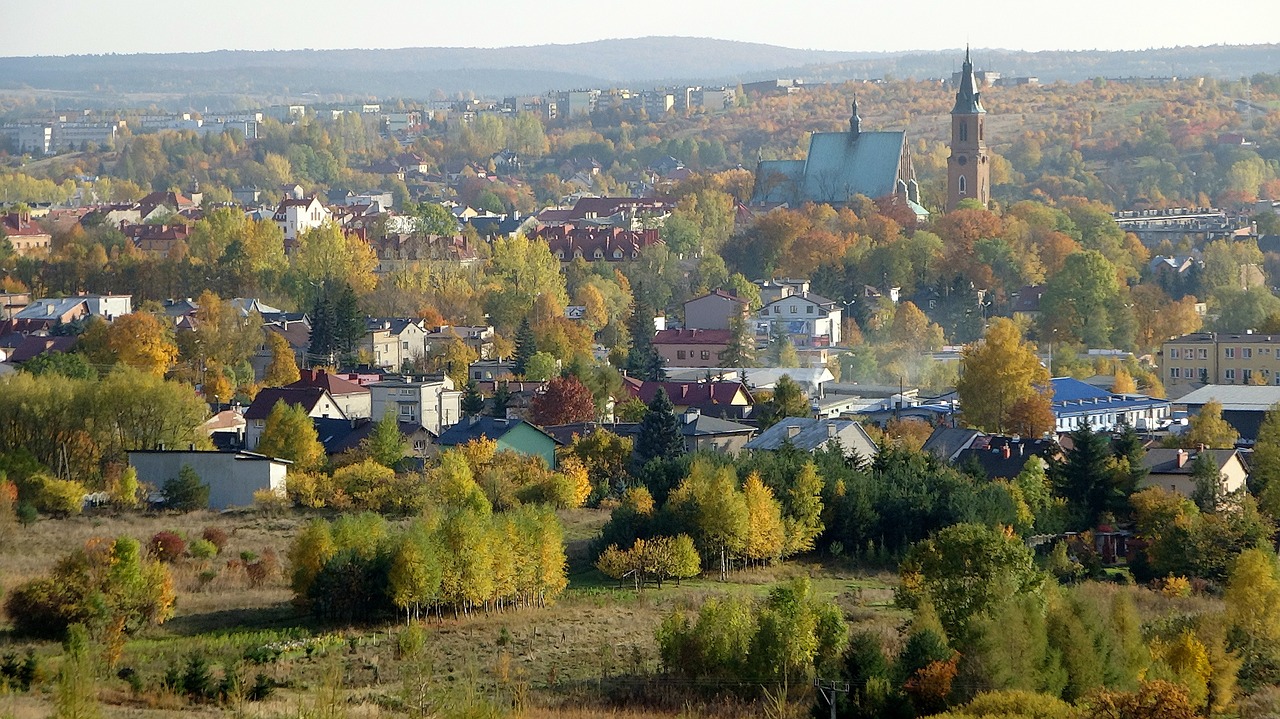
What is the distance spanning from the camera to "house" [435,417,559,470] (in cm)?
3188

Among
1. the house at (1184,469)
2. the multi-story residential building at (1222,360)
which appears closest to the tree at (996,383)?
the house at (1184,469)

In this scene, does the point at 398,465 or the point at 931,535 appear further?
the point at 398,465

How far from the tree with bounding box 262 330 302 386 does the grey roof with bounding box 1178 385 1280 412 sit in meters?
14.7

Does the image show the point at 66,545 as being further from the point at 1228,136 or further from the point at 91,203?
the point at 1228,136

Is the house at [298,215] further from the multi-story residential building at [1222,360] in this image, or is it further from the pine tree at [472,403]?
the pine tree at [472,403]

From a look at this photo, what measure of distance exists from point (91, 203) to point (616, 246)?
35.2 metres

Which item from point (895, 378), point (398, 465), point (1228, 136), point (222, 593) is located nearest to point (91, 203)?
point (1228, 136)

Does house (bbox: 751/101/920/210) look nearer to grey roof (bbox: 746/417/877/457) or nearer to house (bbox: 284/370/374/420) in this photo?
house (bbox: 284/370/374/420)

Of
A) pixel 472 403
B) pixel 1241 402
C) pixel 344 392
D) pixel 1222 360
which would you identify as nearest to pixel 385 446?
pixel 472 403

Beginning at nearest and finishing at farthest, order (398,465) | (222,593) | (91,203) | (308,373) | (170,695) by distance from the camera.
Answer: (170,695) < (222,593) < (398,465) < (308,373) < (91,203)

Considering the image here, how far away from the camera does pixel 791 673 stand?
20.2 m

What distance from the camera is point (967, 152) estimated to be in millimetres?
67688

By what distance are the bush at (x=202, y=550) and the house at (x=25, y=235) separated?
33759mm

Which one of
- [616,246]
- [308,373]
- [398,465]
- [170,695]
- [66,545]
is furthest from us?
[616,246]
